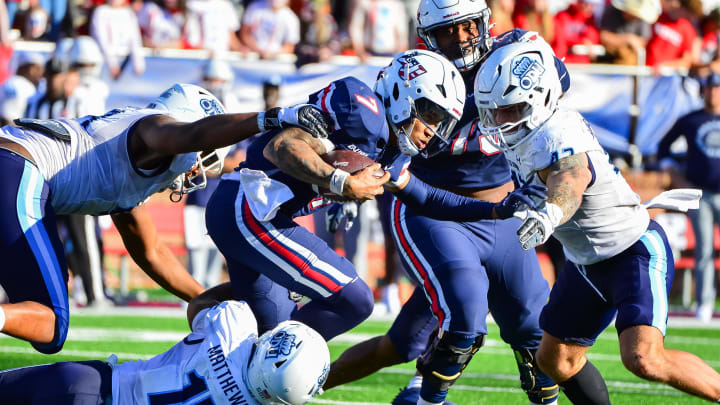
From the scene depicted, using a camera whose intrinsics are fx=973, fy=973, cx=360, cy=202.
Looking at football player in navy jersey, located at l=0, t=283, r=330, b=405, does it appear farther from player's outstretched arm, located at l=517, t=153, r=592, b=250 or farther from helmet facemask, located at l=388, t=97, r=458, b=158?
helmet facemask, located at l=388, t=97, r=458, b=158

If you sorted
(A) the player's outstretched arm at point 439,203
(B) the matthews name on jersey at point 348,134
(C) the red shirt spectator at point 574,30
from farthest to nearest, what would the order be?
(C) the red shirt spectator at point 574,30
(A) the player's outstretched arm at point 439,203
(B) the matthews name on jersey at point 348,134

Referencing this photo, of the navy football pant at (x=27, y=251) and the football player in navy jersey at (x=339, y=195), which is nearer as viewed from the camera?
the navy football pant at (x=27, y=251)

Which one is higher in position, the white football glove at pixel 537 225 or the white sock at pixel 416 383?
the white football glove at pixel 537 225

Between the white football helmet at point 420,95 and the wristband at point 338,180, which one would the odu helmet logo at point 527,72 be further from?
the wristband at point 338,180

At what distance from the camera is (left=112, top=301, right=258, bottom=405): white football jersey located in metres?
3.25

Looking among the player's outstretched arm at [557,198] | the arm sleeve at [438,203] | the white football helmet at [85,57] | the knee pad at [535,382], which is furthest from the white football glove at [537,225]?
the white football helmet at [85,57]

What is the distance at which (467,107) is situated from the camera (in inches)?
187

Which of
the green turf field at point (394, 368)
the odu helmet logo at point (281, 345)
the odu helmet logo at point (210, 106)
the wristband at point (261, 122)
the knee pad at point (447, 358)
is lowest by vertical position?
the green turf field at point (394, 368)

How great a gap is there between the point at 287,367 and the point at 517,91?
61.5 inches

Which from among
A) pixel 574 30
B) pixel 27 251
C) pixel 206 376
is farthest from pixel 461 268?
pixel 574 30

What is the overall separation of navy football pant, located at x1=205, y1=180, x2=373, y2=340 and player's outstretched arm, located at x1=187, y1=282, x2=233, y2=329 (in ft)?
0.61

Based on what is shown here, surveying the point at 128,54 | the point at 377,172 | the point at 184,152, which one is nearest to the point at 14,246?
the point at 184,152

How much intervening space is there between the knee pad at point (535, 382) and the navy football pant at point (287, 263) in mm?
811

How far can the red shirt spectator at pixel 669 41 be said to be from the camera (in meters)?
11.3
